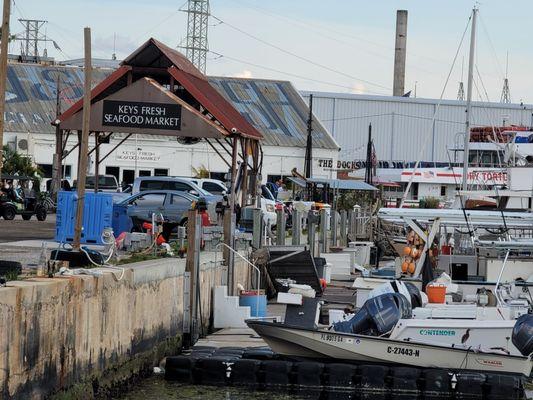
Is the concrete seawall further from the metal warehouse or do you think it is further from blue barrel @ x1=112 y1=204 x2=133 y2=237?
the metal warehouse

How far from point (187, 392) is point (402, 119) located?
3257 inches

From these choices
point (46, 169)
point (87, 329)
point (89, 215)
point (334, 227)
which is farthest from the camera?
point (46, 169)

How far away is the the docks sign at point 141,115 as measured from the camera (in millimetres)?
31984

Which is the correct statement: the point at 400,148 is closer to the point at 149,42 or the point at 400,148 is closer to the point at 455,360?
the point at 149,42

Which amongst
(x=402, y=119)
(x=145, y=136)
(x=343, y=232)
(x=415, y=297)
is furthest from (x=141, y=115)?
(x=402, y=119)

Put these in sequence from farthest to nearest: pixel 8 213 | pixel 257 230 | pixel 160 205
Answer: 1. pixel 8 213
2. pixel 160 205
3. pixel 257 230

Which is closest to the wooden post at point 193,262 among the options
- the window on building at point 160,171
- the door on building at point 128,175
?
the door on building at point 128,175

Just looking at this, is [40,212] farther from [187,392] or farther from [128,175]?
[187,392]

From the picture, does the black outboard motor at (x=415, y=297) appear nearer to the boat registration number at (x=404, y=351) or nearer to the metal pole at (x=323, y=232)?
the boat registration number at (x=404, y=351)

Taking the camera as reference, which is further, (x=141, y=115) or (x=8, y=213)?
(x=8, y=213)

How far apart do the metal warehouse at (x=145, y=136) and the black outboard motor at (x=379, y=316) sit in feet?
142

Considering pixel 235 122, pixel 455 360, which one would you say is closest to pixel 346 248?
pixel 235 122

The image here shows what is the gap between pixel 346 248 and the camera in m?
43.0

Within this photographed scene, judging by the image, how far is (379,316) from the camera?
19.7 m
